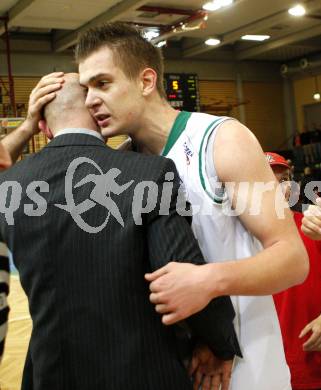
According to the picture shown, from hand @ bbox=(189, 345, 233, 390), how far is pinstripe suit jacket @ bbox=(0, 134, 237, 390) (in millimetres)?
102

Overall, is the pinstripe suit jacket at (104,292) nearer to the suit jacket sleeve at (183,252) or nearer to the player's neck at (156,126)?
the suit jacket sleeve at (183,252)

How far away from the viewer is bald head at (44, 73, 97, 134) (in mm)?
1844

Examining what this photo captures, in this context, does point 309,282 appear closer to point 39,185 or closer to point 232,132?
point 232,132

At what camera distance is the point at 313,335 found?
257 cm

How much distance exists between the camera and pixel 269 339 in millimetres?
1854

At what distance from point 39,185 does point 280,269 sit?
0.76 metres

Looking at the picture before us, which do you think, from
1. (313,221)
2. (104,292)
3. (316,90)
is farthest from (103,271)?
(316,90)

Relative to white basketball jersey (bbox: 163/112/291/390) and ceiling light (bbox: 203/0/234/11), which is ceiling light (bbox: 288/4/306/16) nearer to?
ceiling light (bbox: 203/0/234/11)

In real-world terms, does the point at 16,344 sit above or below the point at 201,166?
below

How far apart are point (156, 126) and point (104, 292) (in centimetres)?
66

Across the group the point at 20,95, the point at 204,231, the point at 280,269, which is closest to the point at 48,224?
the point at 204,231

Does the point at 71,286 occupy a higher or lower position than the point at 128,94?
lower

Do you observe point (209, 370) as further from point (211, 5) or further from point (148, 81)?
point (211, 5)

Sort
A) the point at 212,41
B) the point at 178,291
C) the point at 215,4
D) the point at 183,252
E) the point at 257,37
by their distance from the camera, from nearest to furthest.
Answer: the point at 178,291 → the point at 183,252 → the point at 215,4 → the point at 212,41 → the point at 257,37
